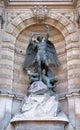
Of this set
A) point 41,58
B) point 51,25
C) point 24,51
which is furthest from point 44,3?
point 41,58

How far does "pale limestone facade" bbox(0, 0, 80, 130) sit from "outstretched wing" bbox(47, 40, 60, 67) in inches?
9.7

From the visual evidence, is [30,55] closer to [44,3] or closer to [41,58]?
[41,58]

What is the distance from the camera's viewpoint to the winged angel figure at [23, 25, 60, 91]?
9961mm

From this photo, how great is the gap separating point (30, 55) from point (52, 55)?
36.1 inches

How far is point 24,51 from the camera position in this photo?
11016 mm

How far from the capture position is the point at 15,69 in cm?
1050

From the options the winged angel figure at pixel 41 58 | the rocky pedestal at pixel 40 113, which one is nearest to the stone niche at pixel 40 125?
the rocky pedestal at pixel 40 113

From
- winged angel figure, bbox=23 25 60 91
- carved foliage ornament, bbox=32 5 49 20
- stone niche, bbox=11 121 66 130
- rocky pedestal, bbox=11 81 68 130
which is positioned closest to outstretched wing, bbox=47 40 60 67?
winged angel figure, bbox=23 25 60 91

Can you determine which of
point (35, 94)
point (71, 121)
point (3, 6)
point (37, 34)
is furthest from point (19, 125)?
point (3, 6)

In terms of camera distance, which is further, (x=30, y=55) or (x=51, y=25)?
(x=51, y=25)

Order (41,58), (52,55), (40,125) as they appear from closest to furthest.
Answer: (40,125) < (41,58) < (52,55)

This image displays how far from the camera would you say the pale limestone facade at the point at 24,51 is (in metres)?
9.37

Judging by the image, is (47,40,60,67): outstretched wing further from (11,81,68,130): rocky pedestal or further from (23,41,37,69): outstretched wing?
(11,81,68,130): rocky pedestal

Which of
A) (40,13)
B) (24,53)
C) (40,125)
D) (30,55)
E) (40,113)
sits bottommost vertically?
(40,125)
